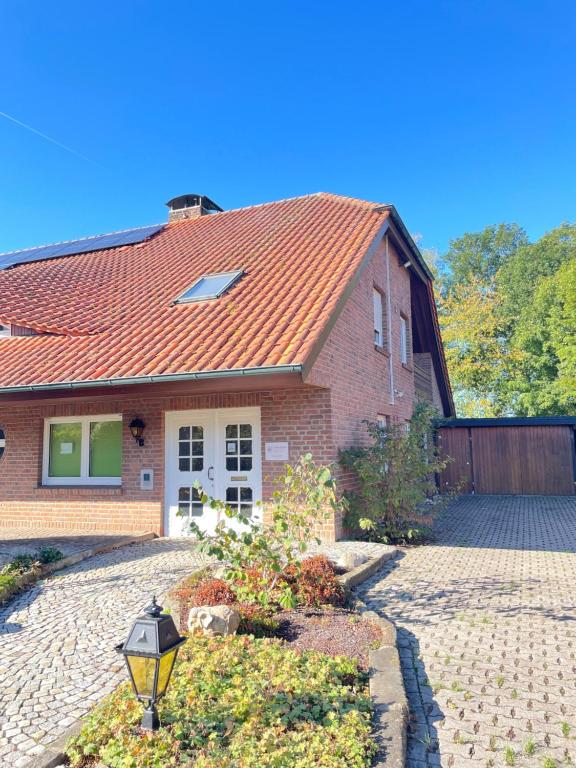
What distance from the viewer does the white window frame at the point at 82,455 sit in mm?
9133

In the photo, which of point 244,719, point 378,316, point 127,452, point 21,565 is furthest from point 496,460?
point 244,719

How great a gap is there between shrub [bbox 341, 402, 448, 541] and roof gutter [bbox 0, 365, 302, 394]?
221cm

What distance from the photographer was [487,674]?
3605 mm

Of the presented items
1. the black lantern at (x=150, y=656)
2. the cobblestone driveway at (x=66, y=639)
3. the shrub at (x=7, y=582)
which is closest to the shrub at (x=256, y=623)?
the cobblestone driveway at (x=66, y=639)

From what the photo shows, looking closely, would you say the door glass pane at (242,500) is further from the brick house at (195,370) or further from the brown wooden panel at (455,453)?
the brown wooden panel at (455,453)

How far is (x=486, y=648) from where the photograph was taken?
13.3ft

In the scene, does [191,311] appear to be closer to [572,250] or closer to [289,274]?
[289,274]

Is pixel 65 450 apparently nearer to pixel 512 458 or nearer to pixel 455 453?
pixel 455 453

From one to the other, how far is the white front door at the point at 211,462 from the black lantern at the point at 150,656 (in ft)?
17.7

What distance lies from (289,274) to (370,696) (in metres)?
7.13

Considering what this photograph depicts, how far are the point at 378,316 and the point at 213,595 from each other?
8008 millimetres

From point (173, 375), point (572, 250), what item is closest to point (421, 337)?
point (173, 375)

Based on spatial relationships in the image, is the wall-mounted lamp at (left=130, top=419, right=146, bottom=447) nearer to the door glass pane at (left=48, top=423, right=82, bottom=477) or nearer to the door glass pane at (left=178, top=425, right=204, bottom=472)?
the door glass pane at (left=178, top=425, right=204, bottom=472)

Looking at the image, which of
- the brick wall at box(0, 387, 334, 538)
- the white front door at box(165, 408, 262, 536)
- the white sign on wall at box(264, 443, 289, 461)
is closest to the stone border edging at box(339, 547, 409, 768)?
the white sign on wall at box(264, 443, 289, 461)
